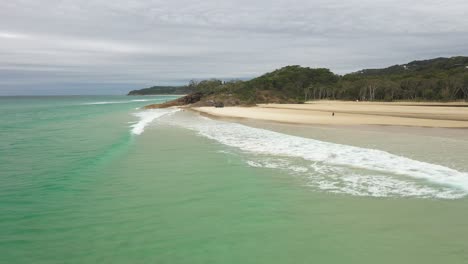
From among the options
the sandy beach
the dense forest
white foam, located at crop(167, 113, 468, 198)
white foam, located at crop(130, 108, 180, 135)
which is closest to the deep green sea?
white foam, located at crop(167, 113, 468, 198)

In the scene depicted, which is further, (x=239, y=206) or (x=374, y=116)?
(x=374, y=116)

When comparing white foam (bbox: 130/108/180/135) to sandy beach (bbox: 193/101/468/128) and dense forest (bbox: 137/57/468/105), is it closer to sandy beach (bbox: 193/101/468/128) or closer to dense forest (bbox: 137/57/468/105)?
sandy beach (bbox: 193/101/468/128)

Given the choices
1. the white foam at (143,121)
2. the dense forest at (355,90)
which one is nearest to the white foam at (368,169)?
the white foam at (143,121)

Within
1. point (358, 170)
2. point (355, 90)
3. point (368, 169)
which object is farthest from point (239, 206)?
point (355, 90)

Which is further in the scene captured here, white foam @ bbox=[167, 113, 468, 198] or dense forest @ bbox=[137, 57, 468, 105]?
dense forest @ bbox=[137, 57, 468, 105]

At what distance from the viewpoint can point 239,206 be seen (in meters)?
8.03

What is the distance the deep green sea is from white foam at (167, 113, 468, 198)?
0.14 ft

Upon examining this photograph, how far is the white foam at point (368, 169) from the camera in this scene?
29.5ft

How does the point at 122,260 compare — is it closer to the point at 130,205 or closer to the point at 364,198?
the point at 130,205

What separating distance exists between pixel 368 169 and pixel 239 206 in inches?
203

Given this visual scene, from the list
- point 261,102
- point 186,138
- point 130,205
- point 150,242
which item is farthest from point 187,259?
point 261,102

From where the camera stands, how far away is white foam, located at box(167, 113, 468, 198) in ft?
29.5

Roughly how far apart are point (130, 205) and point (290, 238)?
3812mm

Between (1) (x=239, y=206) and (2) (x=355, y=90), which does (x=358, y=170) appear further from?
(2) (x=355, y=90)
